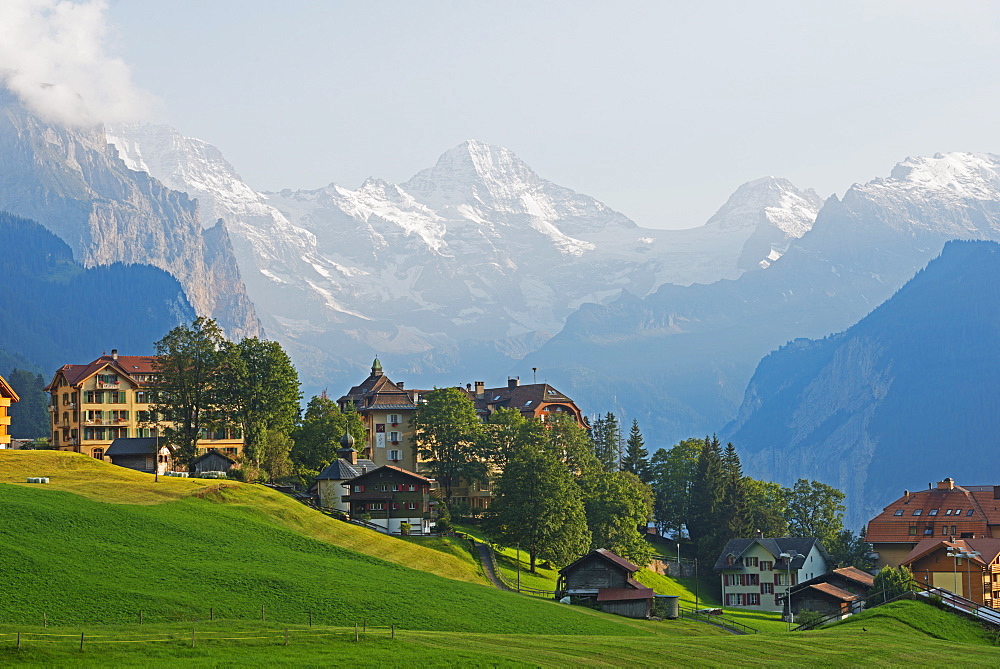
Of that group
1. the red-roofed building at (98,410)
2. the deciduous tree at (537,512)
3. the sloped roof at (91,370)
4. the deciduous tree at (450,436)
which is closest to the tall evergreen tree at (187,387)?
the sloped roof at (91,370)

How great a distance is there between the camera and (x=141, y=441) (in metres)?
136

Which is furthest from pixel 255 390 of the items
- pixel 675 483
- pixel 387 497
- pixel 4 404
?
pixel 675 483

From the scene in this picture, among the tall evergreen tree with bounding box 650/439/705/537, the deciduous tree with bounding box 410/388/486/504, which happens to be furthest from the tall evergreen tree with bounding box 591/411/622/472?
the deciduous tree with bounding box 410/388/486/504

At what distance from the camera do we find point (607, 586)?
105 metres

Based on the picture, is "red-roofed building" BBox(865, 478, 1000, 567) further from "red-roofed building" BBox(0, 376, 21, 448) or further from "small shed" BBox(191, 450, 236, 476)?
"red-roofed building" BBox(0, 376, 21, 448)

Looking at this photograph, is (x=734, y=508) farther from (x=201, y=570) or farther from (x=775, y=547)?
(x=201, y=570)

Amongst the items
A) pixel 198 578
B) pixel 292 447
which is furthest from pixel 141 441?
pixel 198 578

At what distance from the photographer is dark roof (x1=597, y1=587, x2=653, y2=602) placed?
3907 inches

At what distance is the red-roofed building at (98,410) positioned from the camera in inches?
5827

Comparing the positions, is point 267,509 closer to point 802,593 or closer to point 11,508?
point 11,508

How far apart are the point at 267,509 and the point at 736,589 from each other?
67775mm

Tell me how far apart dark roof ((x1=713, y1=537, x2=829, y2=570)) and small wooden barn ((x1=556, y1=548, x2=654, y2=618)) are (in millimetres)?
43870

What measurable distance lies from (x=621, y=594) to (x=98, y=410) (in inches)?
3013

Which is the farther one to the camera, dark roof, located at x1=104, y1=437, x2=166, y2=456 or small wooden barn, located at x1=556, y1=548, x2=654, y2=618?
dark roof, located at x1=104, y1=437, x2=166, y2=456
